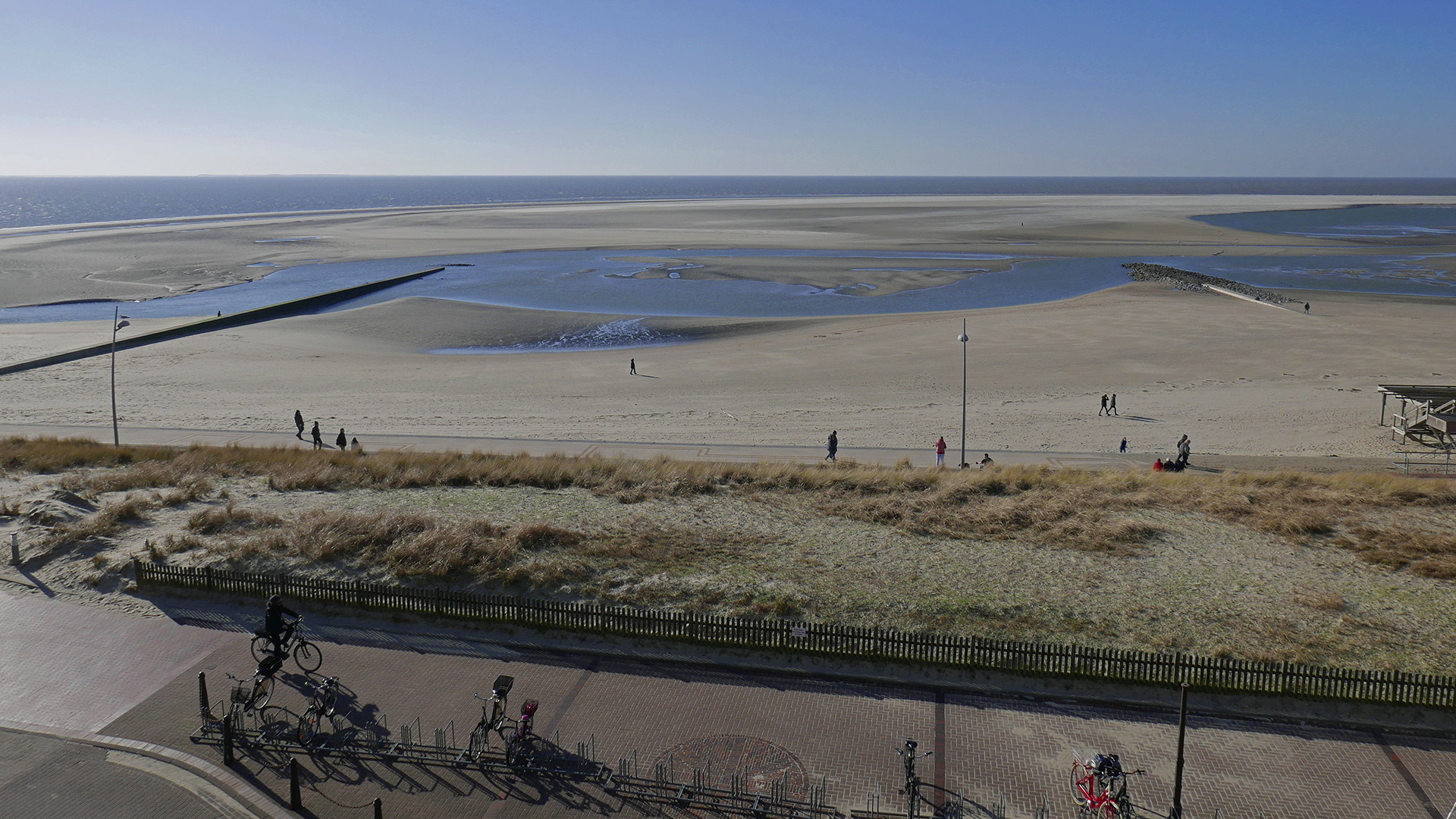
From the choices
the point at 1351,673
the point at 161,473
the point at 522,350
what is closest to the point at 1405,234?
the point at 522,350

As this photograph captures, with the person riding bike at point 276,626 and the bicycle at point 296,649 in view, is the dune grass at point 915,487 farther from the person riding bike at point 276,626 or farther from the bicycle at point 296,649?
the person riding bike at point 276,626

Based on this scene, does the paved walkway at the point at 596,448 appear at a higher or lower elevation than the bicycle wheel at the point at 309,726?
lower

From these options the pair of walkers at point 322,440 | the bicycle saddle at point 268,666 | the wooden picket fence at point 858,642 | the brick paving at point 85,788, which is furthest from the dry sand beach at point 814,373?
the brick paving at point 85,788

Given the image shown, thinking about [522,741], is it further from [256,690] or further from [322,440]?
[322,440]

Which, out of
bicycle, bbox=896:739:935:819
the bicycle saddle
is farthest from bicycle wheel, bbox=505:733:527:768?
bicycle, bbox=896:739:935:819

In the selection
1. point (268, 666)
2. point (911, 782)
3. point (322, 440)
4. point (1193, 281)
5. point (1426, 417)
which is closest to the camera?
point (911, 782)

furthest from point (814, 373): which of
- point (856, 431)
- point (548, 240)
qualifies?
point (548, 240)

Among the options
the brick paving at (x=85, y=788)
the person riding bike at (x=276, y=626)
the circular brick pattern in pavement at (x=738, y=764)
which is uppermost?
the person riding bike at (x=276, y=626)
